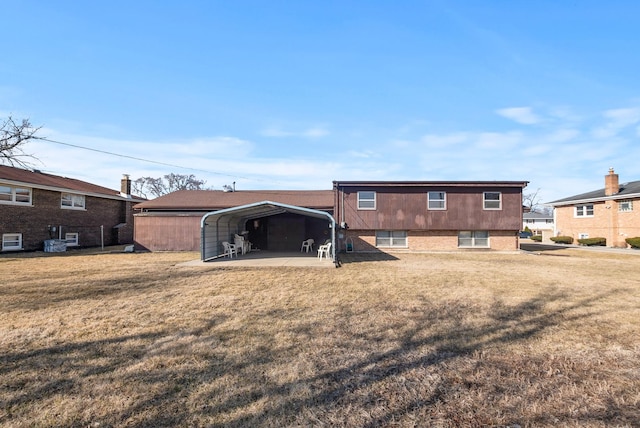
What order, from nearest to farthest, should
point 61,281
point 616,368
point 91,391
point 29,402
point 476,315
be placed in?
point 29,402
point 91,391
point 616,368
point 476,315
point 61,281

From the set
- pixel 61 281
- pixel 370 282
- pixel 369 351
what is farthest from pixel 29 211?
pixel 369 351

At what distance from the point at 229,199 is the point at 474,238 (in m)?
15.9

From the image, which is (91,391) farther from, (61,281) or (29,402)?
(61,281)

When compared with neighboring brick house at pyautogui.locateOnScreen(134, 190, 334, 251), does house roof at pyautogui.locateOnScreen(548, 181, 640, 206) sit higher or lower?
higher

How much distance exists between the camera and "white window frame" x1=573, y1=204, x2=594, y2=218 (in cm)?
2604

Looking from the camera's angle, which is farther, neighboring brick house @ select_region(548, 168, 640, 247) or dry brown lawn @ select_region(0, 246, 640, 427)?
neighboring brick house @ select_region(548, 168, 640, 247)

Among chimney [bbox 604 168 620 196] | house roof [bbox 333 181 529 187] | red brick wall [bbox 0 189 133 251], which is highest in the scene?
chimney [bbox 604 168 620 196]

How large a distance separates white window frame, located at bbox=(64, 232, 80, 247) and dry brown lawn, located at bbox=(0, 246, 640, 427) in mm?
14976

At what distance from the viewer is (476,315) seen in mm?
6148

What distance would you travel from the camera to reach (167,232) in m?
19.7

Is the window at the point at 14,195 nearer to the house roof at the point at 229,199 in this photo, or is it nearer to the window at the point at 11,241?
the window at the point at 11,241

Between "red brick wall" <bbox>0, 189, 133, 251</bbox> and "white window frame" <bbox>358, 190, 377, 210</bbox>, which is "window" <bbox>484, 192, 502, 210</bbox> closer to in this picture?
"white window frame" <bbox>358, 190, 377, 210</bbox>

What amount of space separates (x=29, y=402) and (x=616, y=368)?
6.49 meters

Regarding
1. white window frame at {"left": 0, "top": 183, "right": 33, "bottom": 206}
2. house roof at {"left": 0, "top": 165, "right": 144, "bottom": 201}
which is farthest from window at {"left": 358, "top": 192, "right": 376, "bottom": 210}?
white window frame at {"left": 0, "top": 183, "right": 33, "bottom": 206}
